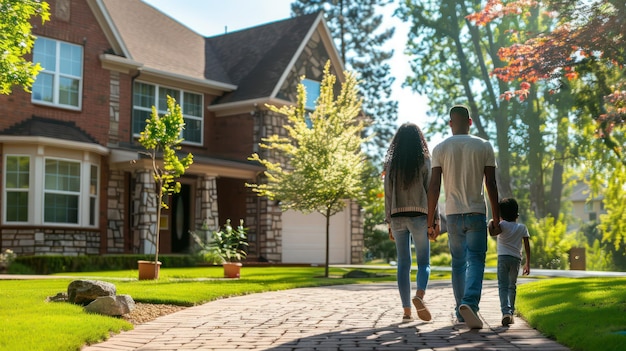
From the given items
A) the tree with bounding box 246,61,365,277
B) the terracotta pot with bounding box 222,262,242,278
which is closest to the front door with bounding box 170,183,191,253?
the tree with bounding box 246,61,365,277

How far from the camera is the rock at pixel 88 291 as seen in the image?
29.2ft

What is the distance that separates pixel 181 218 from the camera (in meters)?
26.1

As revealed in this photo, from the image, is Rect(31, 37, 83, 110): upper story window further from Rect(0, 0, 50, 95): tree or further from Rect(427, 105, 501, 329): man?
Rect(427, 105, 501, 329): man

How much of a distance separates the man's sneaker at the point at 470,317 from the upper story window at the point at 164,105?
18879 mm

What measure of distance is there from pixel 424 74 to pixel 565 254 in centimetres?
1516

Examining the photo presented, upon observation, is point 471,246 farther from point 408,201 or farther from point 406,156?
point 406,156

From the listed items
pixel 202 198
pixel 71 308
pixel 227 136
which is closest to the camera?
pixel 71 308

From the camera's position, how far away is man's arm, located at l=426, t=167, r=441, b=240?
7359 mm

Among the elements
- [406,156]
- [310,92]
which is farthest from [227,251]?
[310,92]

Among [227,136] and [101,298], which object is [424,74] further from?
[101,298]

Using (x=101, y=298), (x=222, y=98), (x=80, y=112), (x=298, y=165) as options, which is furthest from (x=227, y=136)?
(x=101, y=298)

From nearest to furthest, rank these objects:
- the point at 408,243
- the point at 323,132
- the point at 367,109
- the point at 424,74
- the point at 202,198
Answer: the point at 408,243
the point at 323,132
the point at 202,198
the point at 424,74
the point at 367,109

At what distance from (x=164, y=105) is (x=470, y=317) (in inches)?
788

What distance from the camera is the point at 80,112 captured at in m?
22.5
